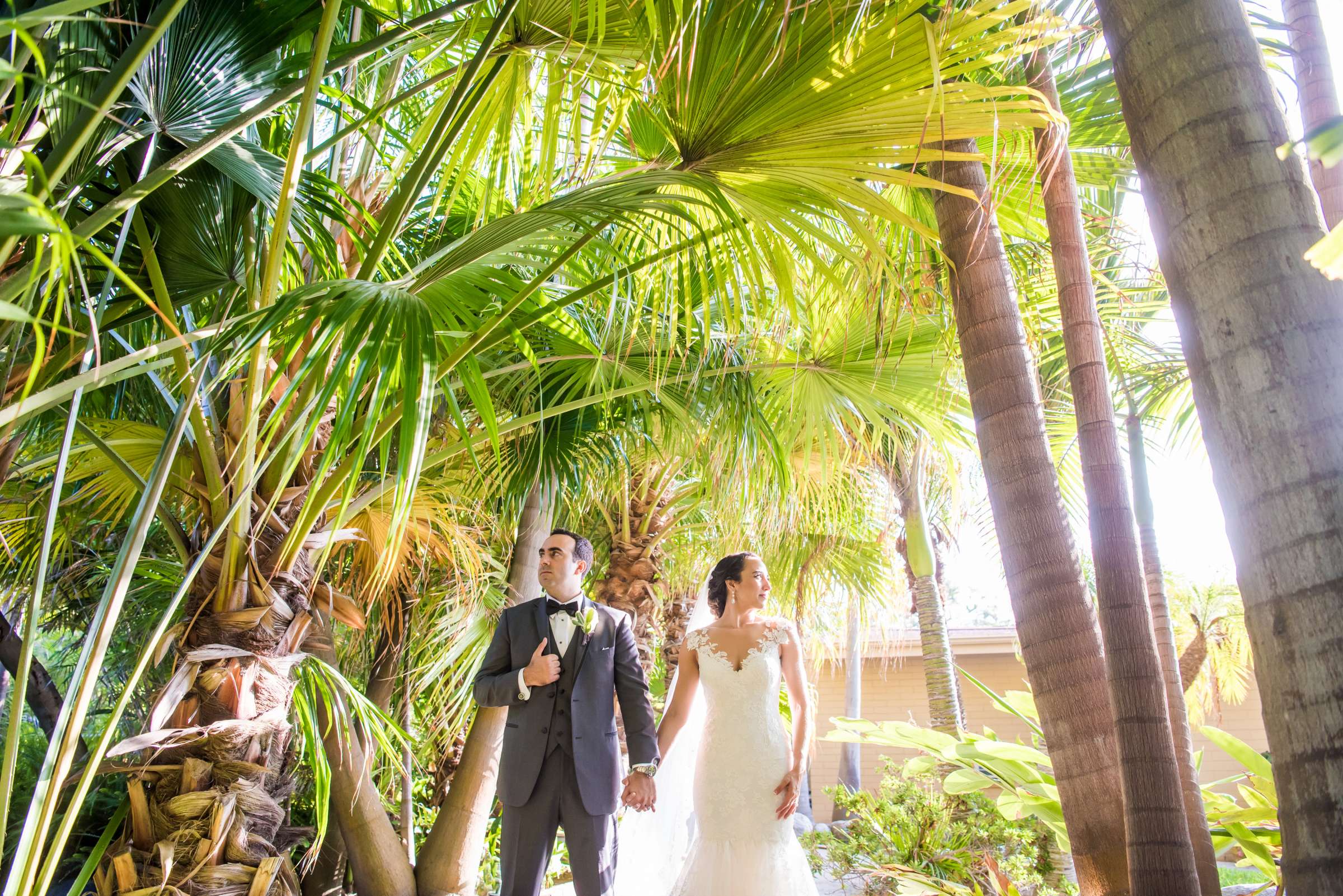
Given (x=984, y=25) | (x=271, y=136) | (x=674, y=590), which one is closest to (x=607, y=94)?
(x=984, y=25)

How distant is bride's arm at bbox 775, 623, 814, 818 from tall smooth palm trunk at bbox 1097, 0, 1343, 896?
9.48 feet

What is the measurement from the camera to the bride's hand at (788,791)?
158 inches

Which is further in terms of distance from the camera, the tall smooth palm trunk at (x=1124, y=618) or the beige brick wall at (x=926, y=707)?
the beige brick wall at (x=926, y=707)

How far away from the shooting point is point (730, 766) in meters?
4.12

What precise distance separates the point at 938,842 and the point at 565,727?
318 cm

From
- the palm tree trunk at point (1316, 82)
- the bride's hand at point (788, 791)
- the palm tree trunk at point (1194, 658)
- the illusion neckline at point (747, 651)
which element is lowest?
the bride's hand at point (788, 791)

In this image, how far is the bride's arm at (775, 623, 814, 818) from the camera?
4016 mm

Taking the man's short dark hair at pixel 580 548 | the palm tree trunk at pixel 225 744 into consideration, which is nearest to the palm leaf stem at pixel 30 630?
the palm tree trunk at pixel 225 744

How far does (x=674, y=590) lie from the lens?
774 centimetres

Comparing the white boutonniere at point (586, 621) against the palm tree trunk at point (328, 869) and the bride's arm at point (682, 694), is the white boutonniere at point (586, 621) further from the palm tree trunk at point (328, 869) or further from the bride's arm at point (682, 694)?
the palm tree trunk at point (328, 869)

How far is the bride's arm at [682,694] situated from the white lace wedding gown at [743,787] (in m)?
0.06

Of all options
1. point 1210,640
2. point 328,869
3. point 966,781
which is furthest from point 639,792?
point 1210,640

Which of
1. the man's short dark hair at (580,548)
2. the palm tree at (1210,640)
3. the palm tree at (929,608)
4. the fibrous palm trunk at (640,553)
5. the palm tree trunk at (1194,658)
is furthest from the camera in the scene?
the palm tree at (1210,640)

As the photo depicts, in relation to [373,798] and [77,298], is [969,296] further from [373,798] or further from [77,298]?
[373,798]
